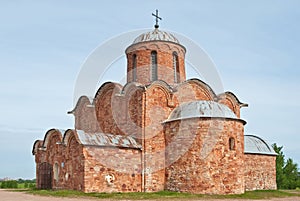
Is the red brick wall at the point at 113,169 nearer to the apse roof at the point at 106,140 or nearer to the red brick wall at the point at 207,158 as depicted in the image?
the apse roof at the point at 106,140

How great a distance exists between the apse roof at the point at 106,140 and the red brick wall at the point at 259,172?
22.5 feet

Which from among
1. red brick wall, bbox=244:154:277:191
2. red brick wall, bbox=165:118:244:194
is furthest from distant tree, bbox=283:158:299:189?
red brick wall, bbox=165:118:244:194

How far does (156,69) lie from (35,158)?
324 inches

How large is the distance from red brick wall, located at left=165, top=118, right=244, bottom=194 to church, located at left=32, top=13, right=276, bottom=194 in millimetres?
44

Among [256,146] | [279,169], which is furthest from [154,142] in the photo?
[279,169]

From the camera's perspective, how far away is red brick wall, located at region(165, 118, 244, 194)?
17.5 meters

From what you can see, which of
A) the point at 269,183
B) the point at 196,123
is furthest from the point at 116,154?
the point at 269,183

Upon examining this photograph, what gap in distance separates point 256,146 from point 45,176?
11832 mm

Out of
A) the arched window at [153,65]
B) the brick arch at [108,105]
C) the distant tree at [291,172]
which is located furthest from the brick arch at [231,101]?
the distant tree at [291,172]

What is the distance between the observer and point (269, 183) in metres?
22.7

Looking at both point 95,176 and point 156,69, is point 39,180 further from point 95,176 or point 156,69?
point 156,69

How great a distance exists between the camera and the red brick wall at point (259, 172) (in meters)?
21.7

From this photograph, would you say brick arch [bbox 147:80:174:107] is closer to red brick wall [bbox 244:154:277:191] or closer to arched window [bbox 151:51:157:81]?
arched window [bbox 151:51:157:81]

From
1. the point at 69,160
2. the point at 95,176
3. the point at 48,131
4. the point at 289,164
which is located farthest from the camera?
the point at 289,164
